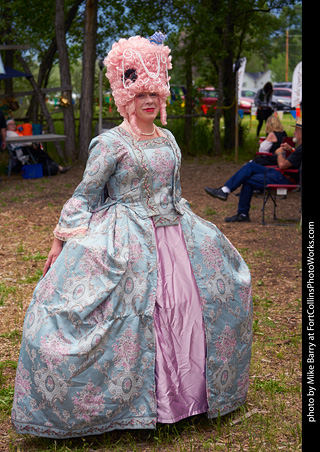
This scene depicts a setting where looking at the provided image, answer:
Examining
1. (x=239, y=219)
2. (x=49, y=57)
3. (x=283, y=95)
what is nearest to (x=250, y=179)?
(x=239, y=219)

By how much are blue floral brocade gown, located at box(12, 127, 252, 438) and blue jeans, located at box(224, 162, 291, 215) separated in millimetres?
5116

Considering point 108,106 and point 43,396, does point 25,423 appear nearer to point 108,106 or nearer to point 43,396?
point 43,396

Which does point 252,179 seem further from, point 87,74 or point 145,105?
point 87,74

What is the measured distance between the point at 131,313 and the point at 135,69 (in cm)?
125

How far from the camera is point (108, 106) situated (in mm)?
16266

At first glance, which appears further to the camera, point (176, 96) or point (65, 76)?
point (176, 96)

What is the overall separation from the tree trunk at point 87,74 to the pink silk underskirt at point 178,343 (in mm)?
11208

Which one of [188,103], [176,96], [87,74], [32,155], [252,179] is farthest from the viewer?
[176,96]

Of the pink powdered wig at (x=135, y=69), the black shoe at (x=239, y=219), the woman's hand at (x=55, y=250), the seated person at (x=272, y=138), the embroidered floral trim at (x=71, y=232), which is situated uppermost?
the pink powdered wig at (x=135, y=69)

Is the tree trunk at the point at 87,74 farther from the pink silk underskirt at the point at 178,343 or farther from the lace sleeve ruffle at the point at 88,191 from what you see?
the pink silk underskirt at the point at 178,343

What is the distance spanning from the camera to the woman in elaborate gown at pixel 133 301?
117 inches

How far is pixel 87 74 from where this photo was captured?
1405 cm

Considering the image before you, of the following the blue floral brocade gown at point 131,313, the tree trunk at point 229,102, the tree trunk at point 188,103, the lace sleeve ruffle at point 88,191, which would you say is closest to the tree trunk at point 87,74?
the tree trunk at point 188,103

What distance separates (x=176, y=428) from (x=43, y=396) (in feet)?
2.35
